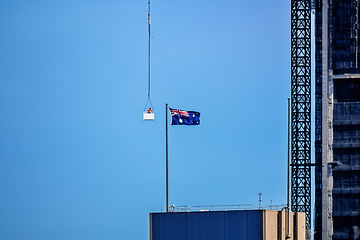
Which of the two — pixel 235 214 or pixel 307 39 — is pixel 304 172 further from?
pixel 235 214

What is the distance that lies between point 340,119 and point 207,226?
165 ft

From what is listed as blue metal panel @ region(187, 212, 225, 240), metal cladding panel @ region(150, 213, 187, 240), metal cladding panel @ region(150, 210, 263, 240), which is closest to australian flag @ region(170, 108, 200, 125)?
metal cladding panel @ region(150, 213, 187, 240)

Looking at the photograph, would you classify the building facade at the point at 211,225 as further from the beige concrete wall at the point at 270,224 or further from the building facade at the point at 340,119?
the building facade at the point at 340,119

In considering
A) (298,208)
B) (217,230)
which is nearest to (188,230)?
(217,230)

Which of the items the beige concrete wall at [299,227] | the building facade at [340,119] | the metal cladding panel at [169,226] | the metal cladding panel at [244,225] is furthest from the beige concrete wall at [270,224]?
the building facade at [340,119]

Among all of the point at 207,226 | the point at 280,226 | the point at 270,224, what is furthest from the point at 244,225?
the point at 280,226

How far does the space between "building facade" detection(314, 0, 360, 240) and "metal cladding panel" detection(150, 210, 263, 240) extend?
4541 cm

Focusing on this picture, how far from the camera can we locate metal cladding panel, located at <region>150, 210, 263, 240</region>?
10188 cm

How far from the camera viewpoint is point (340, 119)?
14588 centimetres

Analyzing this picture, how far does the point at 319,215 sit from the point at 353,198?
354 inches

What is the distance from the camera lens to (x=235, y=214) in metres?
103

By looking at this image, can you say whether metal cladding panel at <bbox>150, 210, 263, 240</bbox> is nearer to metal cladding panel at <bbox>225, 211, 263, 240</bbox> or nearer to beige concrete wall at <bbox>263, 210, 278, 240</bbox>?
metal cladding panel at <bbox>225, 211, 263, 240</bbox>

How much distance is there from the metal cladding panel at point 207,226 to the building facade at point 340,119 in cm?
4541

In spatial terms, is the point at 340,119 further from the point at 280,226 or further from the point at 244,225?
the point at 244,225
